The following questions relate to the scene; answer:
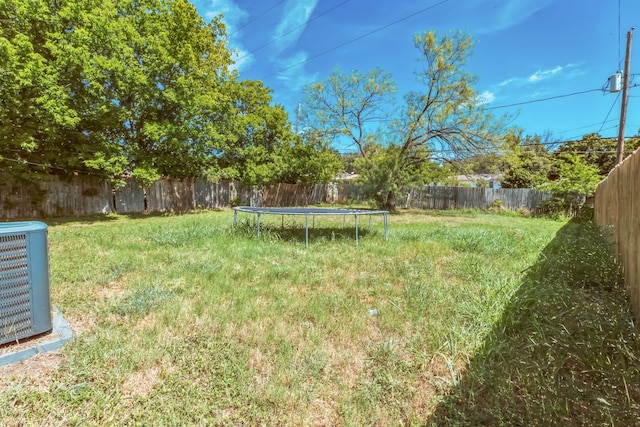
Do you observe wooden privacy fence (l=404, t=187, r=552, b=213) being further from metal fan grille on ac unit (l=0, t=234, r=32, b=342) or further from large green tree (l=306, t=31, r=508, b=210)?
metal fan grille on ac unit (l=0, t=234, r=32, b=342)

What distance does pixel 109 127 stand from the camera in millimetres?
10156

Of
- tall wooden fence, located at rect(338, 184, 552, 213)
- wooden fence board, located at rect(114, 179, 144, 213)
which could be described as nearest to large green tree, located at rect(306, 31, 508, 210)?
tall wooden fence, located at rect(338, 184, 552, 213)

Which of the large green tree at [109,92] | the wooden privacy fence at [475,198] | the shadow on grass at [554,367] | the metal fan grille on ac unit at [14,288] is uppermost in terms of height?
the large green tree at [109,92]

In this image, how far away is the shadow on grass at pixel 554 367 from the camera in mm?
1500

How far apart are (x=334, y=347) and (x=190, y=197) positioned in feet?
44.8

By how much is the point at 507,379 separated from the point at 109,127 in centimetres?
1272

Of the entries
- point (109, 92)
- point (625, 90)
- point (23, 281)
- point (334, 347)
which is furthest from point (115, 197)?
point (625, 90)

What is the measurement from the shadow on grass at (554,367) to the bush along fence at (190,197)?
13.5 m

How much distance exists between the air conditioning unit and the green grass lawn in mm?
294

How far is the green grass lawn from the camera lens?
1535mm

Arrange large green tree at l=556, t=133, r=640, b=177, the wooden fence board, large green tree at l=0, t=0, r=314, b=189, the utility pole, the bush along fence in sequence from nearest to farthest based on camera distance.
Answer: large green tree at l=0, t=0, r=314, b=189 → the bush along fence → the utility pole → the wooden fence board → large green tree at l=556, t=133, r=640, b=177

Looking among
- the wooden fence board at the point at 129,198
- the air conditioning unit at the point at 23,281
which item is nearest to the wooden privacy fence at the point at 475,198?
the wooden fence board at the point at 129,198

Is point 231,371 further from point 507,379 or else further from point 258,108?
point 258,108

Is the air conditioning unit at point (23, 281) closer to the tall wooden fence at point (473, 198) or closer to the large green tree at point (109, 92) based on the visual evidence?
the large green tree at point (109, 92)
